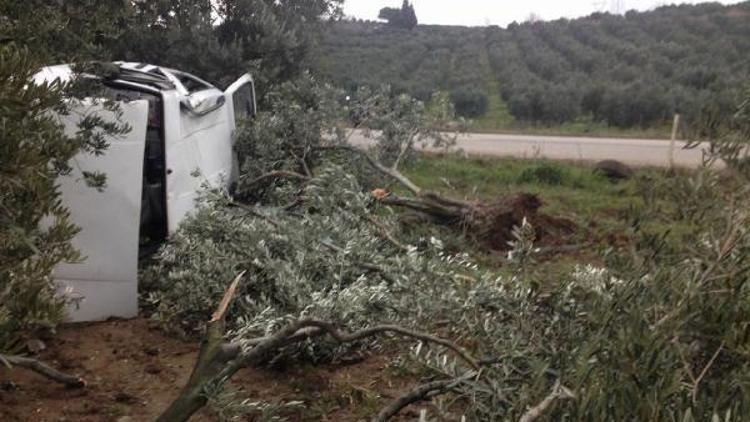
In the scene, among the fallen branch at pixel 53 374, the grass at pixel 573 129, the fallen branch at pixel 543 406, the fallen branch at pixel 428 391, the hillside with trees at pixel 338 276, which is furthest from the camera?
the grass at pixel 573 129

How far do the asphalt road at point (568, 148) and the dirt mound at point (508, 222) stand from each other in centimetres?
585

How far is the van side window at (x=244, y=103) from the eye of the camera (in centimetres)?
858

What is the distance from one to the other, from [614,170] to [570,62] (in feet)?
77.3

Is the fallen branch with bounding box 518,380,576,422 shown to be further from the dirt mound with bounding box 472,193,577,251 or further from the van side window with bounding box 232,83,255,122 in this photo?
the van side window with bounding box 232,83,255,122

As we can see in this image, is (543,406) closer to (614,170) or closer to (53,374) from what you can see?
(53,374)

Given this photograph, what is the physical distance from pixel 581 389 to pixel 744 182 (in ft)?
4.26

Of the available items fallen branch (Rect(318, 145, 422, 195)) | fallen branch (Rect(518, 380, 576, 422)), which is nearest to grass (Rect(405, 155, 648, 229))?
fallen branch (Rect(318, 145, 422, 195))

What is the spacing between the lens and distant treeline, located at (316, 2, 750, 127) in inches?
949

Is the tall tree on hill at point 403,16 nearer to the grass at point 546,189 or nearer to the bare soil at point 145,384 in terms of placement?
the grass at point 546,189

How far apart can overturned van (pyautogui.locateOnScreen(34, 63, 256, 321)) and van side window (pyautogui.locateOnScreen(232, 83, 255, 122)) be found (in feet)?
4.15

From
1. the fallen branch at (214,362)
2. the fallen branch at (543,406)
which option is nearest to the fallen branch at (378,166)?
the fallen branch at (214,362)

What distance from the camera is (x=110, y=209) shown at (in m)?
5.29

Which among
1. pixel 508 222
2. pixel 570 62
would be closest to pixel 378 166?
pixel 508 222

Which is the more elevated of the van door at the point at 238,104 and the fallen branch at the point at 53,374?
the van door at the point at 238,104
